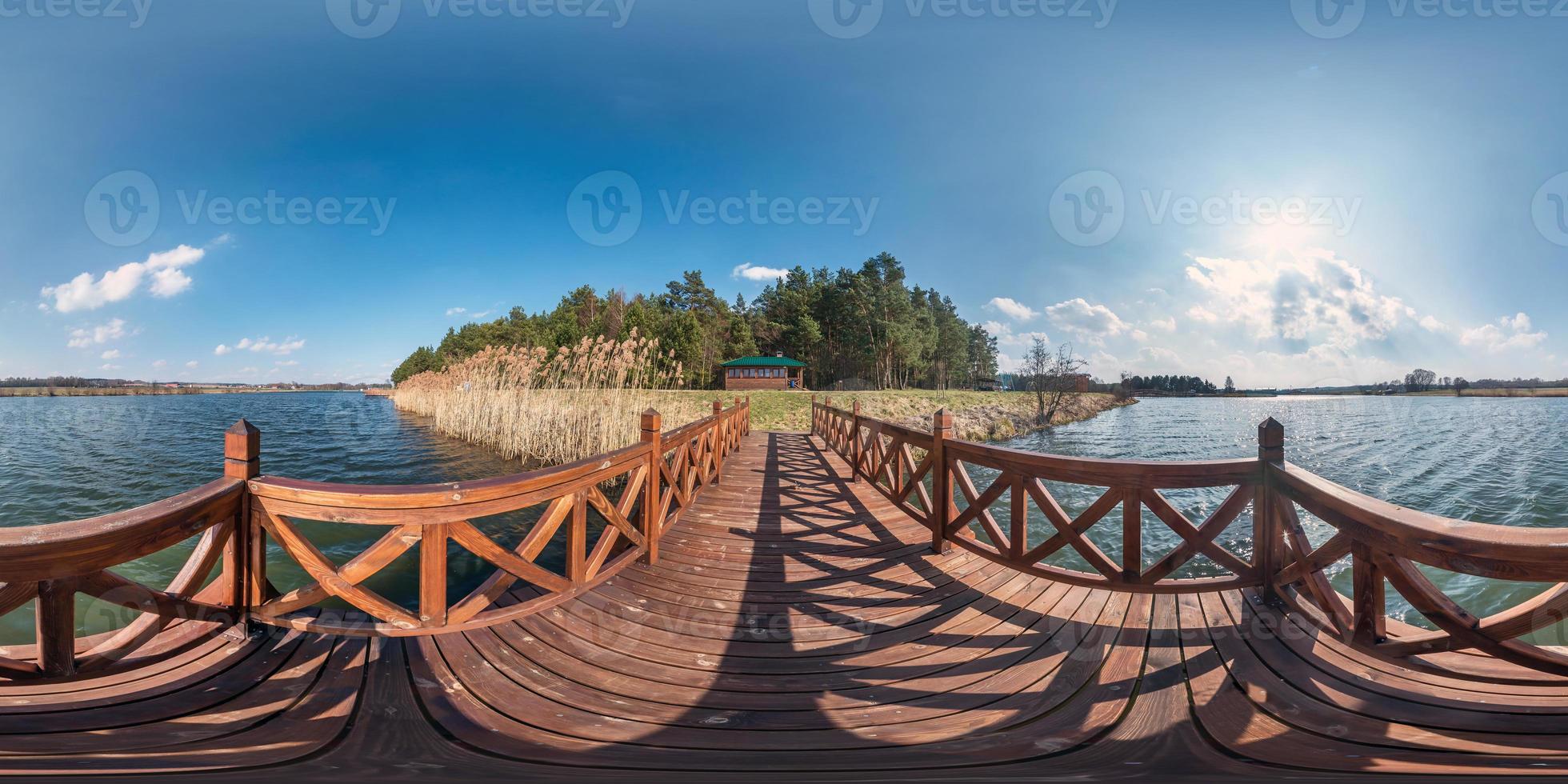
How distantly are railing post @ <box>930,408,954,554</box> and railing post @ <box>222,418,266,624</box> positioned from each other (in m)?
4.37

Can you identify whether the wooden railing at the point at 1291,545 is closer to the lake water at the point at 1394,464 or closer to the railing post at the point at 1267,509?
the railing post at the point at 1267,509

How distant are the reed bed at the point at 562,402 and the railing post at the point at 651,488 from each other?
599cm

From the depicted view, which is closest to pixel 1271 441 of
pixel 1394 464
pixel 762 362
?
pixel 1394 464

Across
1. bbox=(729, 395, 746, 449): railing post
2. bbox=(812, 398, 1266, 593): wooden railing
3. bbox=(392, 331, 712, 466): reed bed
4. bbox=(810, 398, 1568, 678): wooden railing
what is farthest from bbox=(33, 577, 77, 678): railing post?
bbox=(729, 395, 746, 449): railing post

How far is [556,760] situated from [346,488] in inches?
66.7

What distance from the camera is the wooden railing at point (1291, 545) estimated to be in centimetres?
188

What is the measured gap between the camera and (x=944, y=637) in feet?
9.39

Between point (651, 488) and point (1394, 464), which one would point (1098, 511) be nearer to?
point (651, 488)

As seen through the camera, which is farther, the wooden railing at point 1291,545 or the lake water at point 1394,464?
the lake water at point 1394,464

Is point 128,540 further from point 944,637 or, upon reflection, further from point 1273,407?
point 1273,407

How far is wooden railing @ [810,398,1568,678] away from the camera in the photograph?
6.18 feet

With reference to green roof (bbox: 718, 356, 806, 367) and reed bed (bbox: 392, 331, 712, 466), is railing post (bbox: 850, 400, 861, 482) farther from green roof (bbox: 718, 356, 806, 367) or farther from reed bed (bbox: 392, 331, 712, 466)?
green roof (bbox: 718, 356, 806, 367)

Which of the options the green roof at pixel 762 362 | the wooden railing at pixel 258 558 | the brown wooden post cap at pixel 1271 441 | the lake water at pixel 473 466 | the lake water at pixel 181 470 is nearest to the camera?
the wooden railing at pixel 258 558

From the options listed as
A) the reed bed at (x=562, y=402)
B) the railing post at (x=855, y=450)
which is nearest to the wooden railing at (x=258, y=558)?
the railing post at (x=855, y=450)
